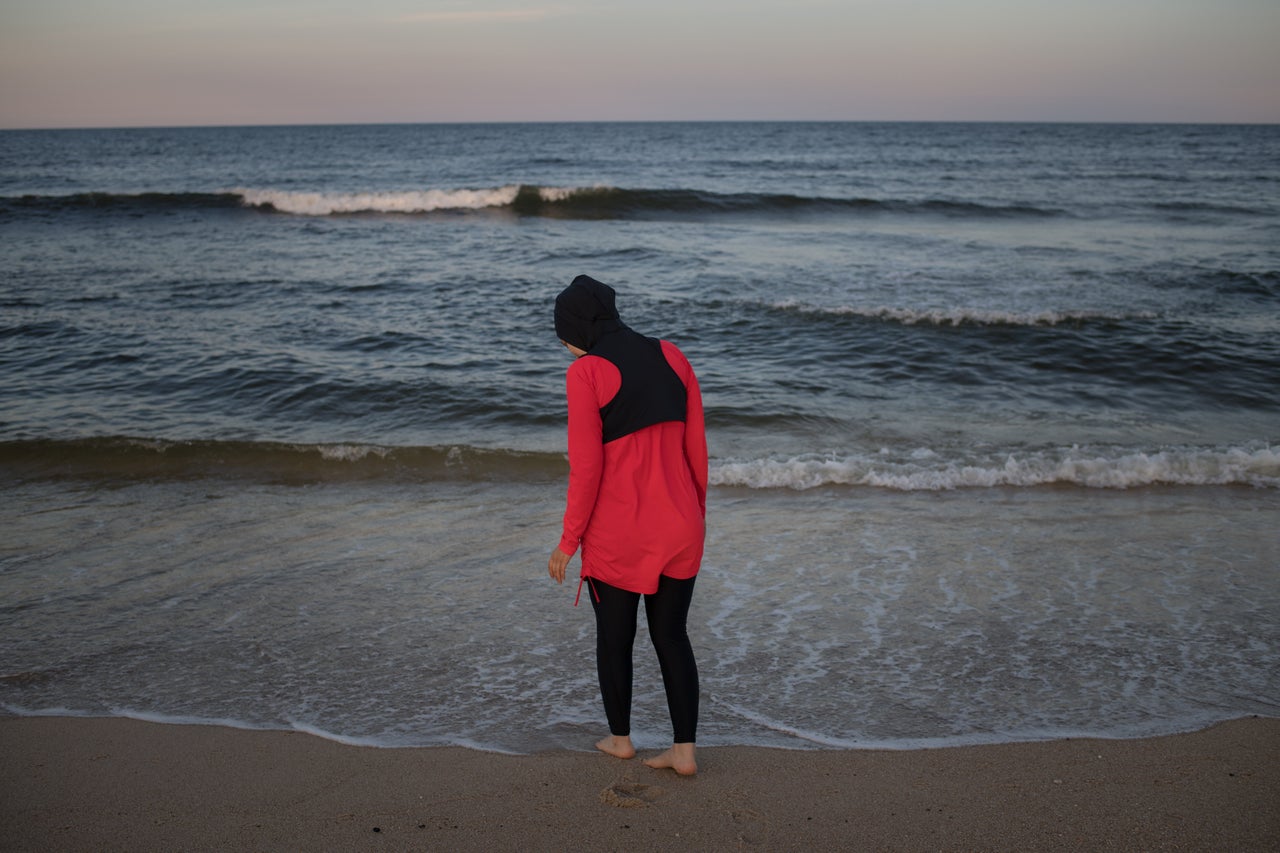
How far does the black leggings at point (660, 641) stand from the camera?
2799 mm

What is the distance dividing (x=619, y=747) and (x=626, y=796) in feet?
0.83

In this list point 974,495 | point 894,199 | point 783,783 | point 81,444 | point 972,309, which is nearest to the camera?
point 783,783

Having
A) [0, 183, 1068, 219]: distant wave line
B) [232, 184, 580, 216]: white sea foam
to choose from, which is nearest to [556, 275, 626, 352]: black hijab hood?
[0, 183, 1068, 219]: distant wave line

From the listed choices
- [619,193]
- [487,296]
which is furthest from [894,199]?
A: [487,296]

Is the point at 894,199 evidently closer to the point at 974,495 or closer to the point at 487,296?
the point at 487,296

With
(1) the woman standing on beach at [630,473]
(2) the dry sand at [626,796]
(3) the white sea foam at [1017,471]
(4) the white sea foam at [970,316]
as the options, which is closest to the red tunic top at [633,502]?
(1) the woman standing on beach at [630,473]

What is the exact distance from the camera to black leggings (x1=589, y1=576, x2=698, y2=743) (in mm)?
2799

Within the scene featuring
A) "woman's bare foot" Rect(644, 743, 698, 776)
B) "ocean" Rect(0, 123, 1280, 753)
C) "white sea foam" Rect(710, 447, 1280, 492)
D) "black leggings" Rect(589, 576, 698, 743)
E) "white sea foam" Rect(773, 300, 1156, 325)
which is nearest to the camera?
"black leggings" Rect(589, 576, 698, 743)

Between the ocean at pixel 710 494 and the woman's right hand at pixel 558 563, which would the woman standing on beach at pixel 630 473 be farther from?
the ocean at pixel 710 494

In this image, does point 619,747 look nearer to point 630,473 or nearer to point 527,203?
point 630,473

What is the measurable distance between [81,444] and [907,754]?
7251mm

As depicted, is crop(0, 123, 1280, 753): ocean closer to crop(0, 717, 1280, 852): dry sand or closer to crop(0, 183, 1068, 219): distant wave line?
crop(0, 717, 1280, 852): dry sand

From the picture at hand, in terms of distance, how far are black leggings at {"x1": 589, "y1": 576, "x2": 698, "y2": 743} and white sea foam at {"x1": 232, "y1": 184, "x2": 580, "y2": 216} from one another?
956 inches

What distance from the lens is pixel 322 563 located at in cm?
513
